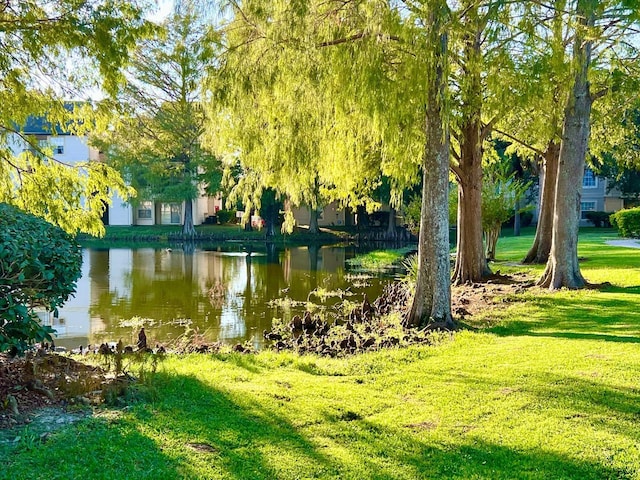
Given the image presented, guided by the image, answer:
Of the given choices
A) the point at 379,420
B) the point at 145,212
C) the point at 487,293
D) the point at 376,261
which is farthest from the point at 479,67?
the point at 145,212

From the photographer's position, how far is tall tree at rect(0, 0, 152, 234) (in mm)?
8023

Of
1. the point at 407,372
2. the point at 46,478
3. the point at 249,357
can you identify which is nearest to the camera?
the point at 46,478

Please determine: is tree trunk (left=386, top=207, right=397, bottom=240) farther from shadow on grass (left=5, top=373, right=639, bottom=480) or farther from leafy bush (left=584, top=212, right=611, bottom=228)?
shadow on grass (left=5, top=373, right=639, bottom=480)

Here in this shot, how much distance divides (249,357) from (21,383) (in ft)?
10.4

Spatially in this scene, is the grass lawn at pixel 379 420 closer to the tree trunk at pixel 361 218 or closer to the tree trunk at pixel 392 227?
the tree trunk at pixel 392 227

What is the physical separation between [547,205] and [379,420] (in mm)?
12874

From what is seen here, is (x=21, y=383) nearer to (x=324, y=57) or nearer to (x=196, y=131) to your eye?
(x=324, y=57)

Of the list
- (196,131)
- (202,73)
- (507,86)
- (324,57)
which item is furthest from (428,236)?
(196,131)

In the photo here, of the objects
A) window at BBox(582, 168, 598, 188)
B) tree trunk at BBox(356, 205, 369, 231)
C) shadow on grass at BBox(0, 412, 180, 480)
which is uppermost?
window at BBox(582, 168, 598, 188)

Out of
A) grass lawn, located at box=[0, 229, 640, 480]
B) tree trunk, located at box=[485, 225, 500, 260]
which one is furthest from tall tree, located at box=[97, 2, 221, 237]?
grass lawn, located at box=[0, 229, 640, 480]

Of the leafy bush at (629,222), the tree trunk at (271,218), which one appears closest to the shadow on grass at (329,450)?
the leafy bush at (629,222)

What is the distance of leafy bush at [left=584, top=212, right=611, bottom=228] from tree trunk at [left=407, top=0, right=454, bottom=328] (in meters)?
32.7

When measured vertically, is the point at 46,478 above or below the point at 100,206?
below

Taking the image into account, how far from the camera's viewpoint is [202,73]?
8.87 meters
